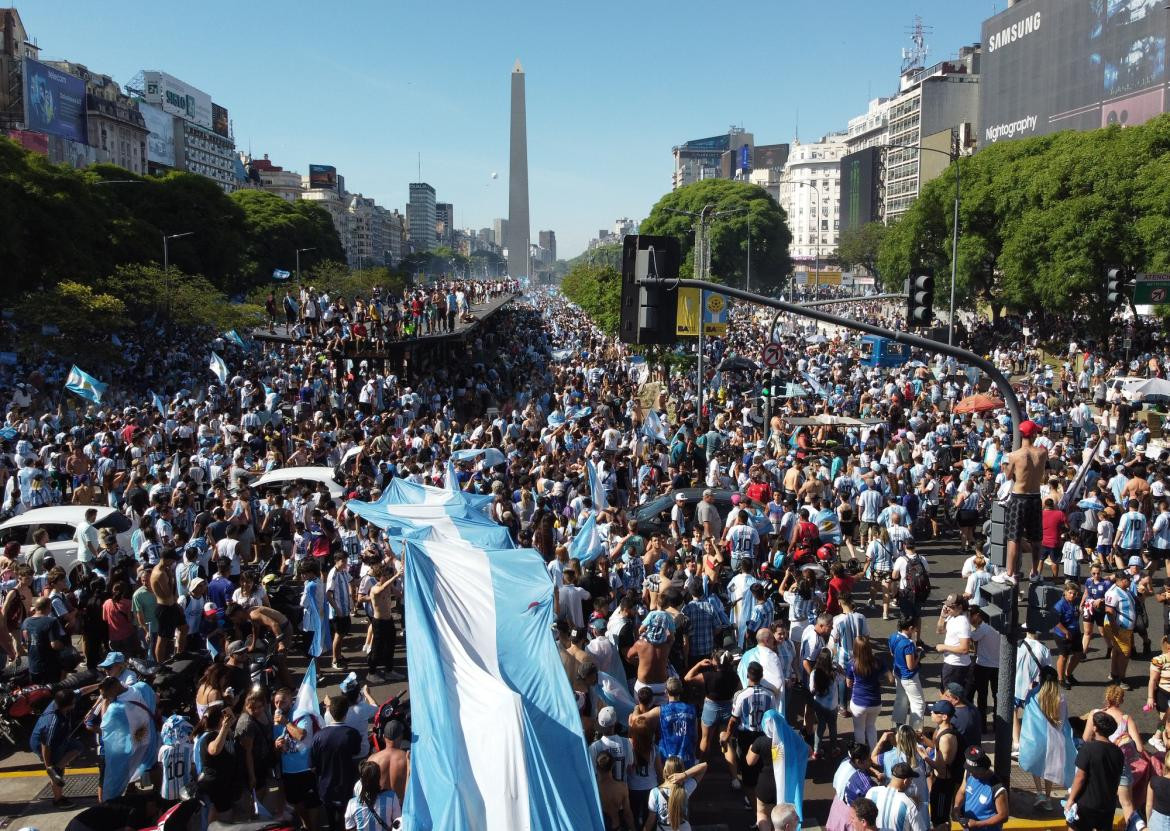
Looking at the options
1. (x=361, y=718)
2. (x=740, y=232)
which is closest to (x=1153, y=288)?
(x=361, y=718)

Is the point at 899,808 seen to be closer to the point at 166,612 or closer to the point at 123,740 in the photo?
the point at 123,740

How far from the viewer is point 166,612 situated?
35.1 ft

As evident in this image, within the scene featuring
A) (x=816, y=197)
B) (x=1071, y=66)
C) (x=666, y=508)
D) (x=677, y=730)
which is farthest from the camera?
(x=816, y=197)

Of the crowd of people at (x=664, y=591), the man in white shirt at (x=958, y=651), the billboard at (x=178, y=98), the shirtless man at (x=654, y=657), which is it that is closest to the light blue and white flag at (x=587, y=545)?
the crowd of people at (x=664, y=591)

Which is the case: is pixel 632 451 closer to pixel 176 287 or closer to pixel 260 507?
pixel 260 507

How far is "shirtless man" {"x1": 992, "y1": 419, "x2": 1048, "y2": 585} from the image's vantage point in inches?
352

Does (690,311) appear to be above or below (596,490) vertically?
above

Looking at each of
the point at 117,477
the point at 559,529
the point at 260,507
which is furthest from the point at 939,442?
the point at 117,477

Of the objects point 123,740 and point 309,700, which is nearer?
point 123,740

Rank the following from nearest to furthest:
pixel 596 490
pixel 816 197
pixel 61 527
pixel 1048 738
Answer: pixel 1048 738 → pixel 61 527 → pixel 596 490 → pixel 816 197

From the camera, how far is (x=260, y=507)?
15883 mm

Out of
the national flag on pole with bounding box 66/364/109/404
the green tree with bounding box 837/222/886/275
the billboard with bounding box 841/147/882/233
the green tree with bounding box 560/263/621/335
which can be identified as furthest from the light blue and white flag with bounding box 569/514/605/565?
the billboard with bounding box 841/147/882/233

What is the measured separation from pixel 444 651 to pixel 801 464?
11283mm

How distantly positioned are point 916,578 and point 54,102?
8409 cm
